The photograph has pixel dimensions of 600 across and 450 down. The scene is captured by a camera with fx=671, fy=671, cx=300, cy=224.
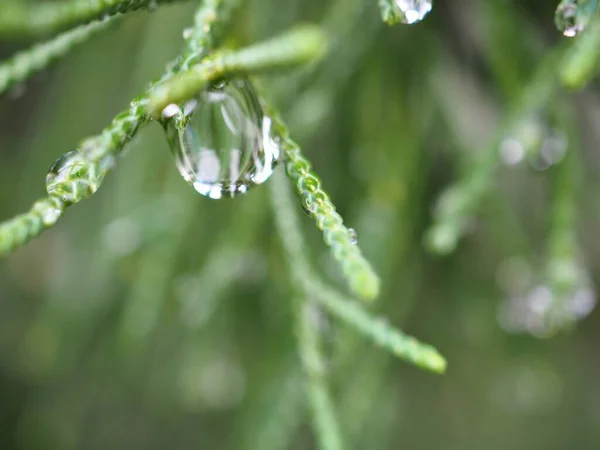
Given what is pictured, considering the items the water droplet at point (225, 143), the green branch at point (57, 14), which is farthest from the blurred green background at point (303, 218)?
the water droplet at point (225, 143)

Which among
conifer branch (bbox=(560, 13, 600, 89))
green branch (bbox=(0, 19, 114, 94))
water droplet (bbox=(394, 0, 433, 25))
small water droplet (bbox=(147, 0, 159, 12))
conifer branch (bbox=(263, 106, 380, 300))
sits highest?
green branch (bbox=(0, 19, 114, 94))

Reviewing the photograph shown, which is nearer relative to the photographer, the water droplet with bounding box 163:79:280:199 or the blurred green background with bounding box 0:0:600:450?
the water droplet with bounding box 163:79:280:199

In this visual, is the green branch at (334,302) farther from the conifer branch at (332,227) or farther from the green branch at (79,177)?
the green branch at (79,177)

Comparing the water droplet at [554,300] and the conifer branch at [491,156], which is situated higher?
the conifer branch at [491,156]

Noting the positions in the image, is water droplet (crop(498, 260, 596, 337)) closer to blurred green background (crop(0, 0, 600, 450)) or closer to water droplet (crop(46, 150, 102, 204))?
blurred green background (crop(0, 0, 600, 450))

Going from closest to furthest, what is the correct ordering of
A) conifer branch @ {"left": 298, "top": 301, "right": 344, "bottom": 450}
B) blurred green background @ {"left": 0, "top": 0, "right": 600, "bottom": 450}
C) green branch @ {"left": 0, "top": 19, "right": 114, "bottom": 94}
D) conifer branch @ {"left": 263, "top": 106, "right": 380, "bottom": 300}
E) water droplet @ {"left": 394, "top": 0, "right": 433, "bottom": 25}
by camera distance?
conifer branch @ {"left": 263, "top": 106, "right": 380, "bottom": 300}
water droplet @ {"left": 394, "top": 0, "right": 433, "bottom": 25}
green branch @ {"left": 0, "top": 19, "right": 114, "bottom": 94}
conifer branch @ {"left": 298, "top": 301, "right": 344, "bottom": 450}
blurred green background @ {"left": 0, "top": 0, "right": 600, "bottom": 450}

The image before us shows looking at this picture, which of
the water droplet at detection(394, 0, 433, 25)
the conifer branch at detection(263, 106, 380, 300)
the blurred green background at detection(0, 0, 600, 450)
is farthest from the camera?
the blurred green background at detection(0, 0, 600, 450)

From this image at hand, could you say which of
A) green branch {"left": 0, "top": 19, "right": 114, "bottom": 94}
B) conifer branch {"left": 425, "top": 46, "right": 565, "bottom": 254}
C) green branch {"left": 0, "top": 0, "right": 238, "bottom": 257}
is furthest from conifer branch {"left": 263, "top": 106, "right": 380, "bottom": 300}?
conifer branch {"left": 425, "top": 46, "right": 565, "bottom": 254}

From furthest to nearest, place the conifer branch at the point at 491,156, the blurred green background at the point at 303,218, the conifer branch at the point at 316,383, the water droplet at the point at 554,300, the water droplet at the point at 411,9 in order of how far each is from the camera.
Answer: the blurred green background at the point at 303,218
the water droplet at the point at 554,300
the conifer branch at the point at 491,156
the conifer branch at the point at 316,383
the water droplet at the point at 411,9

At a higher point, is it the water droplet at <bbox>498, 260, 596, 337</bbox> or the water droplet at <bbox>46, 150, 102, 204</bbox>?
the water droplet at <bbox>46, 150, 102, 204</bbox>
